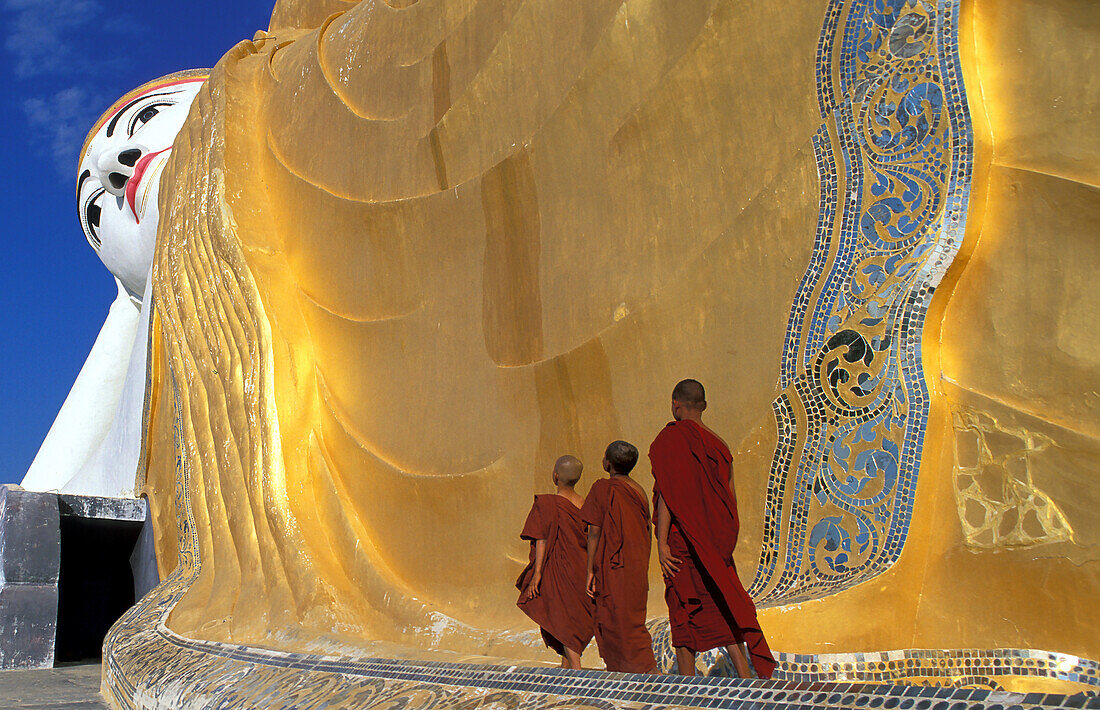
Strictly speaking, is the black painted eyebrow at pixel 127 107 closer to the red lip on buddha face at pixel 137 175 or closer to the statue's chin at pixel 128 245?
the red lip on buddha face at pixel 137 175

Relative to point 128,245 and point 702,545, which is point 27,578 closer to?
point 128,245

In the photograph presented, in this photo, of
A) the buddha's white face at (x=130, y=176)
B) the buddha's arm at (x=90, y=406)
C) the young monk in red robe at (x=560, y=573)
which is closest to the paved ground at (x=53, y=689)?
the young monk in red robe at (x=560, y=573)

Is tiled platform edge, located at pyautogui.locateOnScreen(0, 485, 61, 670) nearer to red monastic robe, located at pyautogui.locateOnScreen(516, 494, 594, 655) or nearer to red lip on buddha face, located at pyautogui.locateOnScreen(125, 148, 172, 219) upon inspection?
red lip on buddha face, located at pyautogui.locateOnScreen(125, 148, 172, 219)

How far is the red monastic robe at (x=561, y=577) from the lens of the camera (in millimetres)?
2770

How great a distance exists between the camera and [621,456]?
268 cm

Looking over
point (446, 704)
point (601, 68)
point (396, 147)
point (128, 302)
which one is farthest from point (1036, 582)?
point (128, 302)

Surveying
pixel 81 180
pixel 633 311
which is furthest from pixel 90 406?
pixel 633 311

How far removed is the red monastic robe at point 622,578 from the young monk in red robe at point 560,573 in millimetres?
197

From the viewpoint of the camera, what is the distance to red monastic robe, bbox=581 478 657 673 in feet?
8.26

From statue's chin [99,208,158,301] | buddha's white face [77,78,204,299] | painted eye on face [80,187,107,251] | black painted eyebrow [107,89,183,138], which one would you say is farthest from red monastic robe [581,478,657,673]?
painted eye on face [80,187,107,251]

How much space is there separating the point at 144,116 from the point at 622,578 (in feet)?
19.6

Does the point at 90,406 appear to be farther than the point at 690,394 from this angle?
Yes

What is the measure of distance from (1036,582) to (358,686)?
1.84 m

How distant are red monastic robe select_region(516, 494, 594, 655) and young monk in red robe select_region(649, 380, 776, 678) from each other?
593mm
